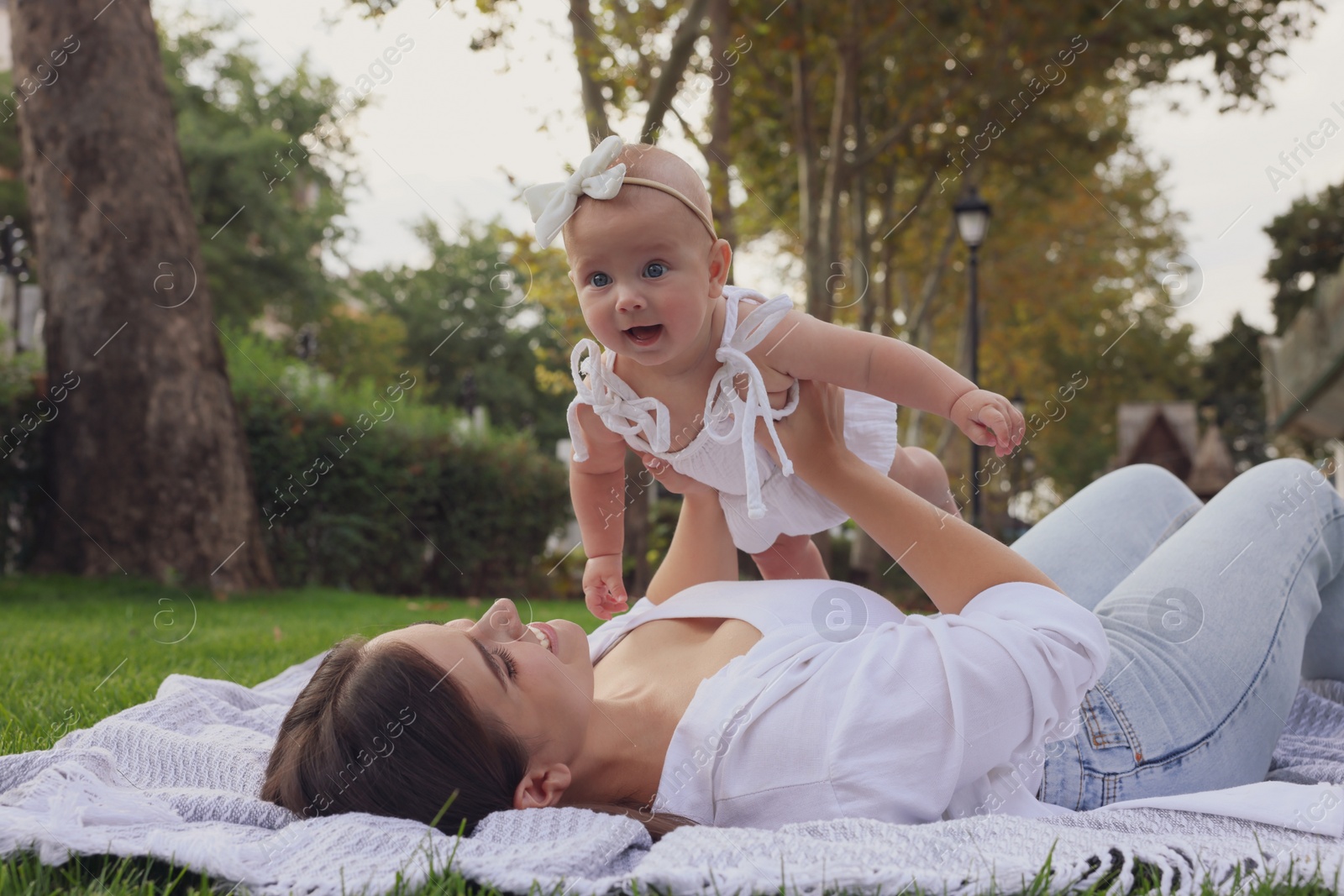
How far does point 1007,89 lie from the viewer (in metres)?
12.7

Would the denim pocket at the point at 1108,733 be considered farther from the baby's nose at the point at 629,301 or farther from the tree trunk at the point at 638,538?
the tree trunk at the point at 638,538

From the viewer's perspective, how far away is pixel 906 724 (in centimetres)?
176

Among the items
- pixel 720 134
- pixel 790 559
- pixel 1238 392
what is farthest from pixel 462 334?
pixel 790 559

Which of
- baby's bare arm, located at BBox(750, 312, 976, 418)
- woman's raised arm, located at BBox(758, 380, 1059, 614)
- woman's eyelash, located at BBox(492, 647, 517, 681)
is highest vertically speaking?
baby's bare arm, located at BBox(750, 312, 976, 418)

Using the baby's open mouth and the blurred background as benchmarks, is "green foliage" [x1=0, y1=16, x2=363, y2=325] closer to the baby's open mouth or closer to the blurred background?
the blurred background

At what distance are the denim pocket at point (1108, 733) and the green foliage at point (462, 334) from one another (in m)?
36.1

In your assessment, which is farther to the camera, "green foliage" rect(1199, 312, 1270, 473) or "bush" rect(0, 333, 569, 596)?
"green foliage" rect(1199, 312, 1270, 473)

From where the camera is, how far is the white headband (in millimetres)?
1977

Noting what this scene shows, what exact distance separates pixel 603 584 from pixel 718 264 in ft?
2.74

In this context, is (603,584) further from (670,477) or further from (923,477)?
(923,477)

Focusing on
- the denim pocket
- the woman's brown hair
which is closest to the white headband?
the woman's brown hair

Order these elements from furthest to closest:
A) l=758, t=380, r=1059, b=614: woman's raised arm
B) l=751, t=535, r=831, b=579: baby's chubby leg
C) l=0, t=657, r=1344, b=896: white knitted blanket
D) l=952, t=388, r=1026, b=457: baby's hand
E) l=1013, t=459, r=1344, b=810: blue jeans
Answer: l=751, t=535, r=831, b=579: baby's chubby leg
l=1013, t=459, r=1344, b=810: blue jeans
l=758, t=380, r=1059, b=614: woman's raised arm
l=952, t=388, r=1026, b=457: baby's hand
l=0, t=657, r=1344, b=896: white knitted blanket

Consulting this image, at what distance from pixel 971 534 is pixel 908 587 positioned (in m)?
10.6

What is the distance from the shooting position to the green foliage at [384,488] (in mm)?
9078
